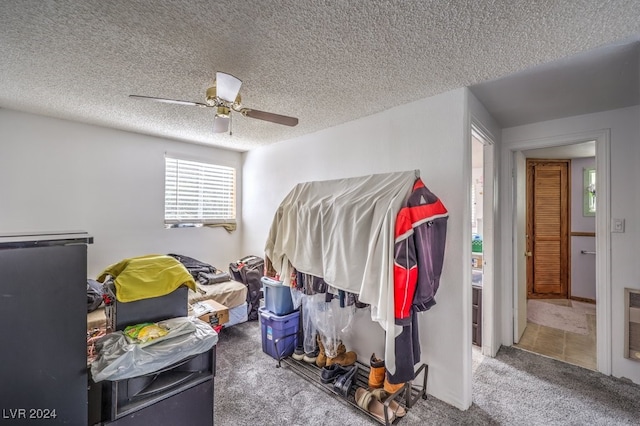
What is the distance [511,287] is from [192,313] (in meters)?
3.48

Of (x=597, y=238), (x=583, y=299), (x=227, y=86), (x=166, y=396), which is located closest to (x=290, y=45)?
(x=227, y=86)

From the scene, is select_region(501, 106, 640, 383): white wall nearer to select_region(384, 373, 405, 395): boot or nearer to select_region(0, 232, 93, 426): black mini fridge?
select_region(384, 373, 405, 395): boot

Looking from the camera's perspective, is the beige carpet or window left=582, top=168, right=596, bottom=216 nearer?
the beige carpet

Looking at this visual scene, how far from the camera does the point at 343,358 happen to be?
2500mm

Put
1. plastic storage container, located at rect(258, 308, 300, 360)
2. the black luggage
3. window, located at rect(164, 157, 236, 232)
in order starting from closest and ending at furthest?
plastic storage container, located at rect(258, 308, 300, 360) < the black luggage < window, located at rect(164, 157, 236, 232)

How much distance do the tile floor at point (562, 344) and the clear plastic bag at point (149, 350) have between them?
11.1 feet

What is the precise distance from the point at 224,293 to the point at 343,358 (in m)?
1.69

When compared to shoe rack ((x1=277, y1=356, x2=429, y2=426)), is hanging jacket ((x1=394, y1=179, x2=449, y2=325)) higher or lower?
higher

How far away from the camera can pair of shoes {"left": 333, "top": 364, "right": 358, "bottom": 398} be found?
212cm

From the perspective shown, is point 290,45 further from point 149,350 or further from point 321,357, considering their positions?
point 321,357

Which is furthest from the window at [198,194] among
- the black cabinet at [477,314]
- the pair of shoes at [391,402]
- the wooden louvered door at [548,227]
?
the wooden louvered door at [548,227]

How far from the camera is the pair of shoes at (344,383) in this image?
212 centimetres

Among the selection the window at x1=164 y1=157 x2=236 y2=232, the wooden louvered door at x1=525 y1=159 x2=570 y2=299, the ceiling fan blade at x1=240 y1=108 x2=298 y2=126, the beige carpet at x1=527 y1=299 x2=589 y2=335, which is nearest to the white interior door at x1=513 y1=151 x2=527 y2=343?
the beige carpet at x1=527 y1=299 x2=589 y2=335

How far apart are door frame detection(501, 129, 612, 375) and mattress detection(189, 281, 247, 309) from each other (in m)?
3.12
